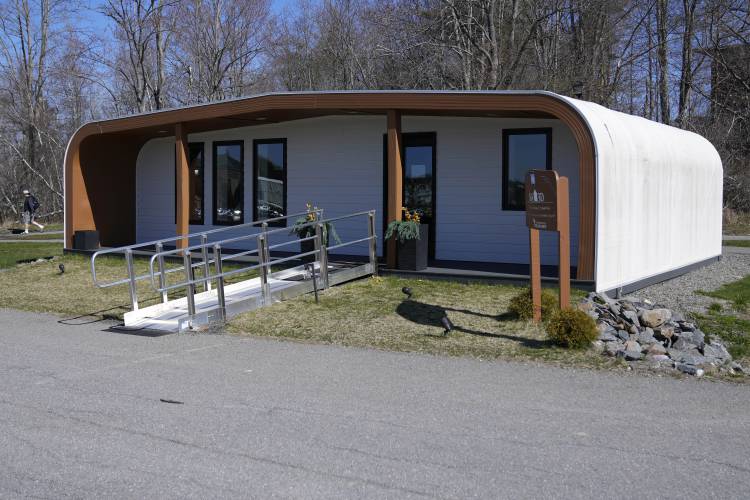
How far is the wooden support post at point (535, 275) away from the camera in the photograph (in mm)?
9750

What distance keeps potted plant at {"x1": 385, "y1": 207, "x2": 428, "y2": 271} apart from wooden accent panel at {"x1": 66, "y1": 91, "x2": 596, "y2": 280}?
187 cm

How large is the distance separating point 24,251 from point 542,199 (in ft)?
53.8

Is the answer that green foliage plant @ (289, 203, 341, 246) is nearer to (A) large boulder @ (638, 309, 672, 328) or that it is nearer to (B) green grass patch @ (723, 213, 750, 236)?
(A) large boulder @ (638, 309, 672, 328)

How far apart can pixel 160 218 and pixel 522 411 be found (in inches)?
554

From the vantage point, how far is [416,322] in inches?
406

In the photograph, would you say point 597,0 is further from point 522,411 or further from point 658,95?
point 522,411

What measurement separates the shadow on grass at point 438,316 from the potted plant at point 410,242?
1628 millimetres

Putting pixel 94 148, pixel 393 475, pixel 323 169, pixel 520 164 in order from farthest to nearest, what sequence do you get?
pixel 94 148, pixel 323 169, pixel 520 164, pixel 393 475

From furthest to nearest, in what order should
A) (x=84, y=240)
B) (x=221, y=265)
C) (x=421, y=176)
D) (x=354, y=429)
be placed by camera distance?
(x=84, y=240) < (x=421, y=176) < (x=221, y=265) < (x=354, y=429)

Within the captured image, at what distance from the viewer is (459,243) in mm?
14617

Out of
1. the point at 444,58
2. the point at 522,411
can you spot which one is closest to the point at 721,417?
the point at 522,411

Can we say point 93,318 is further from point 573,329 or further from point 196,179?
point 573,329

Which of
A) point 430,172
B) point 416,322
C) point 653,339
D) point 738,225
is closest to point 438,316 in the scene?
point 416,322

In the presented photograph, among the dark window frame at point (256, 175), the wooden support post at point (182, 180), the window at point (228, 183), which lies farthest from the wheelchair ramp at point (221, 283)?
the window at point (228, 183)
